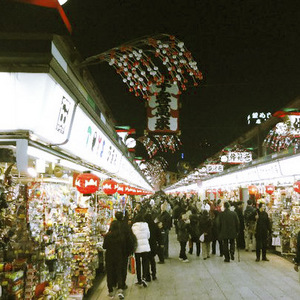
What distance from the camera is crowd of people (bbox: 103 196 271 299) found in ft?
29.3

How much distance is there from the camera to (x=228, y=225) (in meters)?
13.2

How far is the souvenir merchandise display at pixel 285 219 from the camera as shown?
42.8ft

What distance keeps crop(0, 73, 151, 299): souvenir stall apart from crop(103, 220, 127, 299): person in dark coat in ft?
1.73

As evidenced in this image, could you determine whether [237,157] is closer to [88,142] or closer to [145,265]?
[145,265]

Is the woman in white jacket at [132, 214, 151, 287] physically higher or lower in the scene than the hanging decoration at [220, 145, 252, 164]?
lower

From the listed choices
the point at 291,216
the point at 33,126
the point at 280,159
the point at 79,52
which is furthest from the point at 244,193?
the point at 33,126

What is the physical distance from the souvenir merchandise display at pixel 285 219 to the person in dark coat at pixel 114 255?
277 inches

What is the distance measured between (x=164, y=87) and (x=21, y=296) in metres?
9.10

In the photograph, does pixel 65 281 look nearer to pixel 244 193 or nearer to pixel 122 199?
pixel 122 199

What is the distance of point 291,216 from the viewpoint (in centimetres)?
1331

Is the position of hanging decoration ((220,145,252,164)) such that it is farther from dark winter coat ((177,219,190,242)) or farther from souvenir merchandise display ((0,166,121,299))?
souvenir merchandise display ((0,166,121,299))

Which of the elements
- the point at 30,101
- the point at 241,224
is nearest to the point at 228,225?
the point at 241,224

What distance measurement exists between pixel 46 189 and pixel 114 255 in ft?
8.08

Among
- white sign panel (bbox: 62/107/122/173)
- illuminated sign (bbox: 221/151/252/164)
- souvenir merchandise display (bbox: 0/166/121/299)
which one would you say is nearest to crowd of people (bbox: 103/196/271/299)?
souvenir merchandise display (bbox: 0/166/121/299)
